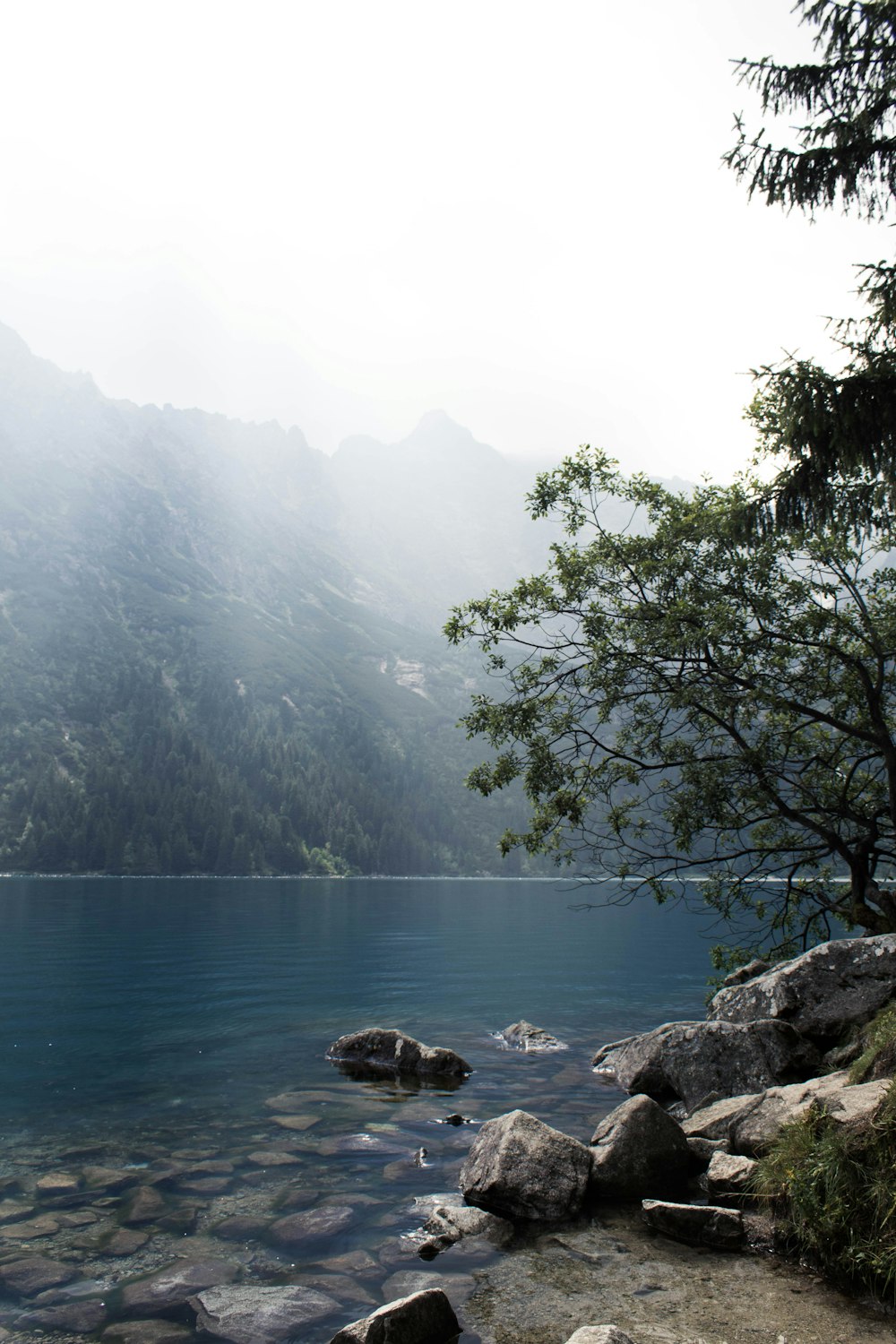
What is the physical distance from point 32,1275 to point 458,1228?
5802 millimetres

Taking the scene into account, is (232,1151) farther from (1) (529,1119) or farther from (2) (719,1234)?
(2) (719,1234)

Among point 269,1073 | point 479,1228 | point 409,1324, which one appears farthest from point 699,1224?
point 269,1073

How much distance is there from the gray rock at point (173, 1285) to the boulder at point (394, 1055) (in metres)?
12.4

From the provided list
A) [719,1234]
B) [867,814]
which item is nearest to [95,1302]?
[719,1234]

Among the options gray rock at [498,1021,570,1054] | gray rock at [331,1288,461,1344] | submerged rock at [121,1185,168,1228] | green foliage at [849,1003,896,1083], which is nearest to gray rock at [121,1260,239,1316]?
submerged rock at [121,1185,168,1228]

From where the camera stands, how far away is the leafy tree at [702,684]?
19.1 m

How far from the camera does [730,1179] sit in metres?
12.0

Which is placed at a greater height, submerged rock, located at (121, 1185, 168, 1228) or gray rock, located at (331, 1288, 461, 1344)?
gray rock, located at (331, 1288, 461, 1344)

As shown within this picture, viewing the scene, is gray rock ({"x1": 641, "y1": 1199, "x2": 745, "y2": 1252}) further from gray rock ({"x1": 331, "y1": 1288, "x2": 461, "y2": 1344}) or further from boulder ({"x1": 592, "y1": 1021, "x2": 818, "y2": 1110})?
boulder ({"x1": 592, "y1": 1021, "x2": 818, "y2": 1110})

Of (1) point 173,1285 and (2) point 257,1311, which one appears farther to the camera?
(1) point 173,1285

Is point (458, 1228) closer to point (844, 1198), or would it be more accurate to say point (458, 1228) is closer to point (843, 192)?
point (844, 1198)

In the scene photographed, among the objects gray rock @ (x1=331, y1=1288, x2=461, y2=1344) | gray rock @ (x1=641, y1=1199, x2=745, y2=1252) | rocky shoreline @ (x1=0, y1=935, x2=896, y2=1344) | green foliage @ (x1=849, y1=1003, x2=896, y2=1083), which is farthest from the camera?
green foliage @ (x1=849, y1=1003, x2=896, y2=1083)

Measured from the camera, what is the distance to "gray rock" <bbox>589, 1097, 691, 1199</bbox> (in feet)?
42.1

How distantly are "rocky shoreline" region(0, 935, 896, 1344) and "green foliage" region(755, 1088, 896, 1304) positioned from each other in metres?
0.32
